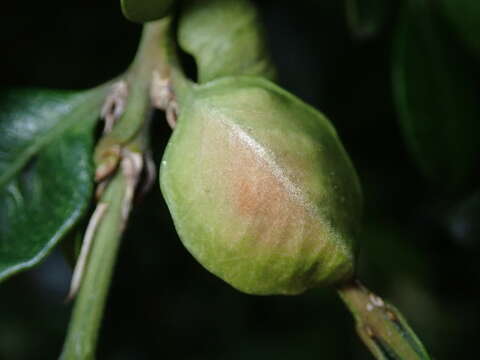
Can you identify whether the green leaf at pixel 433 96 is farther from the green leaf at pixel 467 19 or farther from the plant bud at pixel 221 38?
the plant bud at pixel 221 38

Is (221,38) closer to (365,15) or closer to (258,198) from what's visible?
(258,198)

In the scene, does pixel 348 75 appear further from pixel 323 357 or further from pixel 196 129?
pixel 196 129

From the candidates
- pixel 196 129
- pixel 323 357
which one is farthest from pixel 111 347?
pixel 196 129

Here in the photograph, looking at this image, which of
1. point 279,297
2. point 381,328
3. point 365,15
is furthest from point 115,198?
point 279,297

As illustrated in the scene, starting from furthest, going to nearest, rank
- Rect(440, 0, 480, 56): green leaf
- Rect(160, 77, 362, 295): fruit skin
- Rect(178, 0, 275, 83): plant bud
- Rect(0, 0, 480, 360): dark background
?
Rect(0, 0, 480, 360): dark background, Rect(440, 0, 480, 56): green leaf, Rect(178, 0, 275, 83): plant bud, Rect(160, 77, 362, 295): fruit skin

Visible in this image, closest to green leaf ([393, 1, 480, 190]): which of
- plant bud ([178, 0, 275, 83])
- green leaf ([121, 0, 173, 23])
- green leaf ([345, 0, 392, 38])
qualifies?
green leaf ([345, 0, 392, 38])

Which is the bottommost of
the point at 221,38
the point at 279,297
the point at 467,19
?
the point at 279,297

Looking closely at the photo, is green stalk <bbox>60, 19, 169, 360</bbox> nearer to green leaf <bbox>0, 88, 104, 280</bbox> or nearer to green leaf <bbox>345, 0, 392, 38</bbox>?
green leaf <bbox>0, 88, 104, 280</bbox>
